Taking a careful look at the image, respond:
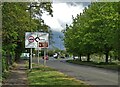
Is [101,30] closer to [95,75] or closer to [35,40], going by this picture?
[35,40]

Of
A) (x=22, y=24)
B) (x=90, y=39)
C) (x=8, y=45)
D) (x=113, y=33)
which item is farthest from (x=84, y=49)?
(x=22, y=24)

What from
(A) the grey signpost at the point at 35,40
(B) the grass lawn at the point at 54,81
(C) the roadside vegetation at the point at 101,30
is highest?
(C) the roadside vegetation at the point at 101,30

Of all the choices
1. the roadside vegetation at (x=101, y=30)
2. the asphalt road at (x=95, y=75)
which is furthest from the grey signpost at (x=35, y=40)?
the roadside vegetation at (x=101, y=30)

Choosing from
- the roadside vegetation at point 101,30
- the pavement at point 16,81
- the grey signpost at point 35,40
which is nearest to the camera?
the pavement at point 16,81

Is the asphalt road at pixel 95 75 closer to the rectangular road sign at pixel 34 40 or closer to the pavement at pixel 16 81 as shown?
the rectangular road sign at pixel 34 40

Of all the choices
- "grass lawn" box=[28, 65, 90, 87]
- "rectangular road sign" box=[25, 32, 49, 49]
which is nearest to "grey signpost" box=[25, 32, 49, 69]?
"rectangular road sign" box=[25, 32, 49, 49]

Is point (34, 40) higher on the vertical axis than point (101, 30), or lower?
lower

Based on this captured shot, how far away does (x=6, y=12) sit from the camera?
1731cm

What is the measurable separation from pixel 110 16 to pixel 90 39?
10.3 meters

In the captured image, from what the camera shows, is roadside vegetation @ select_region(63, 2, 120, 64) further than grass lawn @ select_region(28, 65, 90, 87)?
Yes

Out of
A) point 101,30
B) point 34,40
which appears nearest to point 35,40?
point 34,40

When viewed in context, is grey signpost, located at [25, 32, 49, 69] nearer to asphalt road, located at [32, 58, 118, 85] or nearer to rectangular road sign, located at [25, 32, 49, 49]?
rectangular road sign, located at [25, 32, 49, 49]

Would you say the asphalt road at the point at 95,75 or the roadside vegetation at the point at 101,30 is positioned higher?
the roadside vegetation at the point at 101,30

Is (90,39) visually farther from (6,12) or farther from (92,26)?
(6,12)
